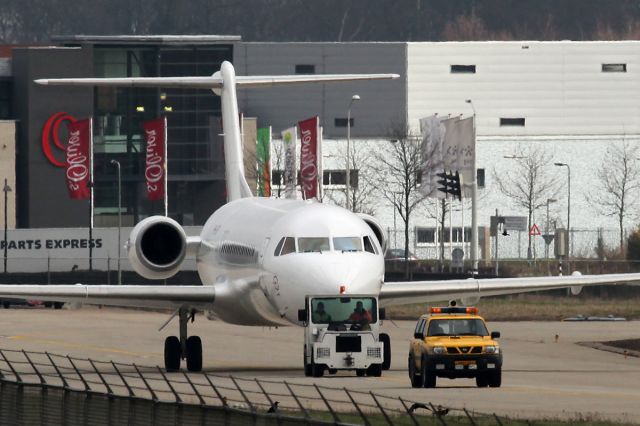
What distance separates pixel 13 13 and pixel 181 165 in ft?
318

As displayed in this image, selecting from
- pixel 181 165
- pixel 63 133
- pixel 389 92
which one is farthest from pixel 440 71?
pixel 63 133

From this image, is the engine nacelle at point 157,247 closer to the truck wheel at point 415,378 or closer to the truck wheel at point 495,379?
the truck wheel at point 415,378

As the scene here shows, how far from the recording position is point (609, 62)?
11519 cm

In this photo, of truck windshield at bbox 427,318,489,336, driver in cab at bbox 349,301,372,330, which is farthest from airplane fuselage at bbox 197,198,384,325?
truck windshield at bbox 427,318,489,336

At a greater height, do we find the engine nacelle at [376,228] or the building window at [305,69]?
the building window at [305,69]

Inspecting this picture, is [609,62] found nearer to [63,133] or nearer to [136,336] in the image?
[63,133]

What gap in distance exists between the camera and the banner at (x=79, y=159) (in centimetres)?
8362

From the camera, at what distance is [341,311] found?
3216 cm

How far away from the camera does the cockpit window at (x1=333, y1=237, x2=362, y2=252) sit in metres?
32.7

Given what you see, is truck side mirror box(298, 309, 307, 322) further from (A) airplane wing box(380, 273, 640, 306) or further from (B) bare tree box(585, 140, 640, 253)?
(B) bare tree box(585, 140, 640, 253)

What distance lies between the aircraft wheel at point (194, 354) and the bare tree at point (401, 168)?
53336 millimetres

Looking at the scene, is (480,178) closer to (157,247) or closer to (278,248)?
(157,247)

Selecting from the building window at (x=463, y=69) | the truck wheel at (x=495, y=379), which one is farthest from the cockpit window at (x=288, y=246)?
the building window at (x=463, y=69)

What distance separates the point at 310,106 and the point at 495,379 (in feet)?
276
